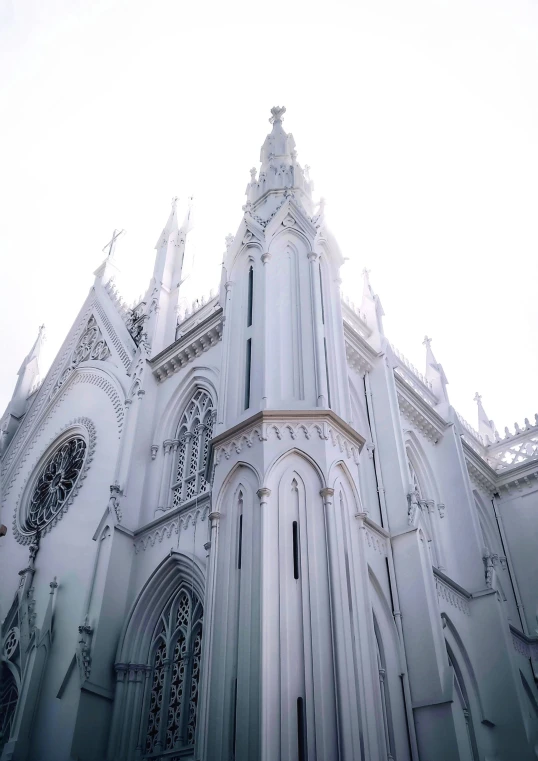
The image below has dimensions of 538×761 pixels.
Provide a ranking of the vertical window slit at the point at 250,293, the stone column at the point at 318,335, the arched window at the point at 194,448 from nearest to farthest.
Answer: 1. the stone column at the point at 318,335
2. the vertical window slit at the point at 250,293
3. the arched window at the point at 194,448

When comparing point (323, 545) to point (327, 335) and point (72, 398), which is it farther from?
point (72, 398)

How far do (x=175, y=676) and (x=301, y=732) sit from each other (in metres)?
4.97

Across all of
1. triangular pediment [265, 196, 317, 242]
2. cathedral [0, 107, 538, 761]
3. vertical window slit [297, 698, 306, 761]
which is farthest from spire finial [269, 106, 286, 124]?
vertical window slit [297, 698, 306, 761]

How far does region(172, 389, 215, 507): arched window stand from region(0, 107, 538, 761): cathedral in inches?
2.9

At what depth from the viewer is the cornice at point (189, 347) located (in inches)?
695

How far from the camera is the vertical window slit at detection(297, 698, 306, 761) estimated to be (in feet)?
29.1

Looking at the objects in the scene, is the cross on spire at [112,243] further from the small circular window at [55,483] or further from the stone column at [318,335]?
the stone column at [318,335]

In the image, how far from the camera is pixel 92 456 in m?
18.3

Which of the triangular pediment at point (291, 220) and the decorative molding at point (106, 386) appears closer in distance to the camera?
the triangular pediment at point (291, 220)

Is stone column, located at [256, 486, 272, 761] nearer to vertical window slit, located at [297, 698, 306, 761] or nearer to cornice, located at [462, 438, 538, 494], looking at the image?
vertical window slit, located at [297, 698, 306, 761]

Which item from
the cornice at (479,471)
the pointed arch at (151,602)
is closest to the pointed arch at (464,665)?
the pointed arch at (151,602)

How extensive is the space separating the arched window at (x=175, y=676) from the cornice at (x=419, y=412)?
8.13m

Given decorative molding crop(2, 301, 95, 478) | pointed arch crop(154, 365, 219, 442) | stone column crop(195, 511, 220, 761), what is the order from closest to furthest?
stone column crop(195, 511, 220, 761)
pointed arch crop(154, 365, 219, 442)
decorative molding crop(2, 301, 95, 478)

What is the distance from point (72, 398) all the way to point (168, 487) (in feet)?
21.5
